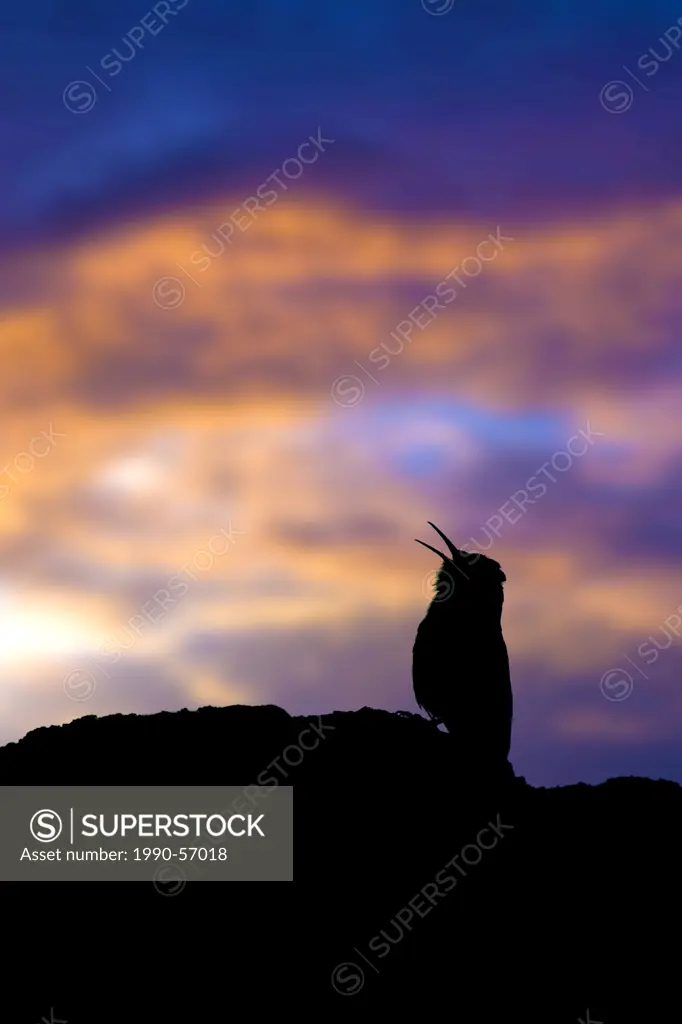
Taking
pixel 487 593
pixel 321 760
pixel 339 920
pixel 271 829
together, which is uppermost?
pixel 487 593

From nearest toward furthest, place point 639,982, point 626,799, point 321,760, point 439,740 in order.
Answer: point 639,982
point 321,760
point 439,740
point 626,799

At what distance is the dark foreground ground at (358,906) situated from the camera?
29.2 feet

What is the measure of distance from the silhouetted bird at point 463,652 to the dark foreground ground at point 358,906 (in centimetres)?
276

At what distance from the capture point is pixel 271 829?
976 centimetres

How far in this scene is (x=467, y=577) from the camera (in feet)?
47.4

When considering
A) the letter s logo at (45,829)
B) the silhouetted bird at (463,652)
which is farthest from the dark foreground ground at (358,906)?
the silhouetted bird at (463,652)

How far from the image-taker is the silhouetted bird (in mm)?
14328

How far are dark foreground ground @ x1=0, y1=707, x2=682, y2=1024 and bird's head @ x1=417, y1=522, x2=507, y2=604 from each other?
3.12m

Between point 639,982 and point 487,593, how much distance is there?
569cm

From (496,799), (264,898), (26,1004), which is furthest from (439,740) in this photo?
(26,1004)

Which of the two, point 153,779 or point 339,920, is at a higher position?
point 153,779

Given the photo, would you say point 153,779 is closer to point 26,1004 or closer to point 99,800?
point 99,800

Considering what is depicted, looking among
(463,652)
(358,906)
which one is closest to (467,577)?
(463,652)

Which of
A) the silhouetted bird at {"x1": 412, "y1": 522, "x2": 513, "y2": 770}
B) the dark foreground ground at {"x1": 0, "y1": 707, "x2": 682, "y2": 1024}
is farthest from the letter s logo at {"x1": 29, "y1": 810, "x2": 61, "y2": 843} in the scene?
the silhouetted bird at {"x1": 412, "y1": 522, "x2": 513, "y2": 770}
